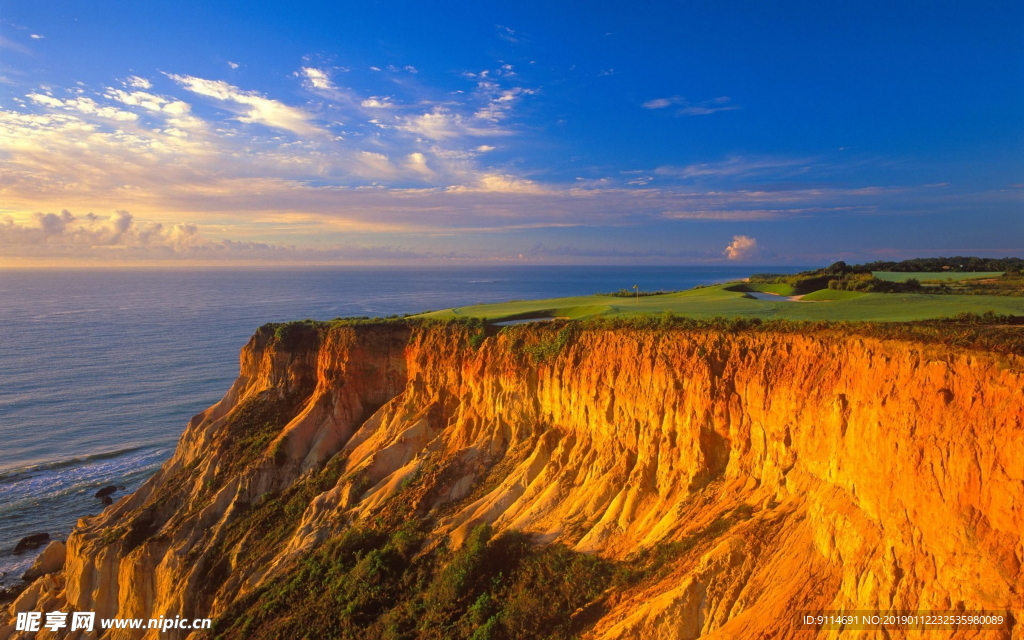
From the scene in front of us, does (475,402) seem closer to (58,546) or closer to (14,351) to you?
(58,546)

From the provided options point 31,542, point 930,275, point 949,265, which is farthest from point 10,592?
point 949,265

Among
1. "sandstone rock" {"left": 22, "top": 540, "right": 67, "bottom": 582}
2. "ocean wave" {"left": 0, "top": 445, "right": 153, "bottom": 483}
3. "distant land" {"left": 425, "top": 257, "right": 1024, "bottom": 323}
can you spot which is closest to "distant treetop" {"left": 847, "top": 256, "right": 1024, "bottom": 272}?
"distant land" {"left": 425, "top": 257, "right": 1024, "bottom": 323}

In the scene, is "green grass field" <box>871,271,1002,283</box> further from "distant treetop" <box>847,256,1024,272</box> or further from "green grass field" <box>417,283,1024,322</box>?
"green grass field" <box>417,283,1024,322</box>

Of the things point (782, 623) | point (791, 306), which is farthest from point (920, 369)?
point (791, 306)

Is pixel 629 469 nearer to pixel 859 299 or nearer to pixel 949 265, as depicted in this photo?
pixel 859 299

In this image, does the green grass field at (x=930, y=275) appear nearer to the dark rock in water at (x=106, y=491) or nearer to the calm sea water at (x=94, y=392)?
the dark rock in water at (x=106, y=491)

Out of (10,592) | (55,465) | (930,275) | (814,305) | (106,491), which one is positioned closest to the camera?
A: (814,305)

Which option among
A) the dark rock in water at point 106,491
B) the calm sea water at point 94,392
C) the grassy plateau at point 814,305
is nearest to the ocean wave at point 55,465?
the calm sea water at point 94,392
